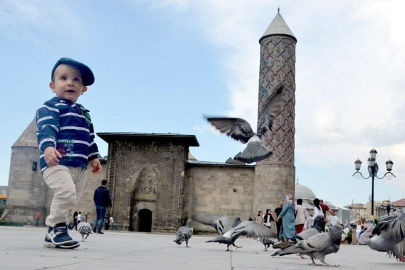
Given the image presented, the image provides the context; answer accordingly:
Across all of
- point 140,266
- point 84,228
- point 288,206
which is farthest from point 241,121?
point 140,266

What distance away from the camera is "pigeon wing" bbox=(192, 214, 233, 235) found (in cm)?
877

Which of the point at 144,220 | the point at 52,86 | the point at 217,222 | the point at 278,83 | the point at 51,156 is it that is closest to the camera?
the point at 51,156

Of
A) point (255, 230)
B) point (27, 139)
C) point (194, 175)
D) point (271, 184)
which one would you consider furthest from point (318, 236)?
point (27, 139)

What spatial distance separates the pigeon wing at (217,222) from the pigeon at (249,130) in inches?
106

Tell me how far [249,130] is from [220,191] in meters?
15.5

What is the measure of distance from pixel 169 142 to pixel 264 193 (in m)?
6.31

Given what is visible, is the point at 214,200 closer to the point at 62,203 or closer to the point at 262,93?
the point at 262,93

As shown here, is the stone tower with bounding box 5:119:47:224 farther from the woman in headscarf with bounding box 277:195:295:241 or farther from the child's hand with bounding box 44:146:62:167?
the child's hand with bounding box 44:146:62:167

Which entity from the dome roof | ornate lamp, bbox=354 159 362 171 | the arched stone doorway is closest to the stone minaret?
the arched stone doorway

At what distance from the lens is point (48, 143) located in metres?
5.49

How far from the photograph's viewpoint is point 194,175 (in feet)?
90.5

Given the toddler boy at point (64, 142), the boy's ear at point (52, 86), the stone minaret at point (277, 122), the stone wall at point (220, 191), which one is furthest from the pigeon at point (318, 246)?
the stone wall at point (220, 191)

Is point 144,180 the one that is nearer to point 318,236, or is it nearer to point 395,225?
→ point 395,225

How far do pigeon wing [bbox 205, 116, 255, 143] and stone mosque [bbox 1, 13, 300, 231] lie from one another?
14.8 metres
